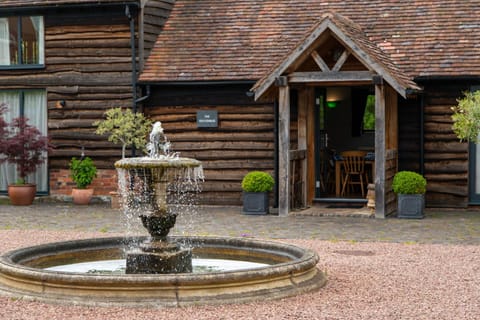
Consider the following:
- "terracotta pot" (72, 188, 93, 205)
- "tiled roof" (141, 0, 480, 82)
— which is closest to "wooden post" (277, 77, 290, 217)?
"tiled roof" (141, 0, 480, 82)

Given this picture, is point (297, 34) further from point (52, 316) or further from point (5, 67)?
point (52, 316)

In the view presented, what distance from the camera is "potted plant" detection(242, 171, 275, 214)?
17.8 m

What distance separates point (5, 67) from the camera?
21203 millimetres

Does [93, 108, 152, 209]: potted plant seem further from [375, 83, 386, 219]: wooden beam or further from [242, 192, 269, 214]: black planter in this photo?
[375, 83, 386, 219]: wooden beam

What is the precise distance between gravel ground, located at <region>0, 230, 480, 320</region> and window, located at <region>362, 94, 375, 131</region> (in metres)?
11.3

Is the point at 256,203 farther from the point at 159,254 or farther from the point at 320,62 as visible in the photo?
the point at 159,254

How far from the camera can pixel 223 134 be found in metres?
19.8

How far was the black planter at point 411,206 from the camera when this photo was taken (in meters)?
16.9

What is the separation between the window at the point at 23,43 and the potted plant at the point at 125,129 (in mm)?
2783

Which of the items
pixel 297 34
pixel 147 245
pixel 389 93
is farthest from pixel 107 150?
pixel 147 245

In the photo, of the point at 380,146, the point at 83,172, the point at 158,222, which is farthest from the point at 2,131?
the point at 158,222

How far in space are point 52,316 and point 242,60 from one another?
12243 mm

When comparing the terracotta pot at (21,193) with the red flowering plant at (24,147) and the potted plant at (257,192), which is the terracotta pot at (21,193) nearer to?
the red flowering plant at (24,147)

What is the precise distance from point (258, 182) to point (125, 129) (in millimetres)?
3334
